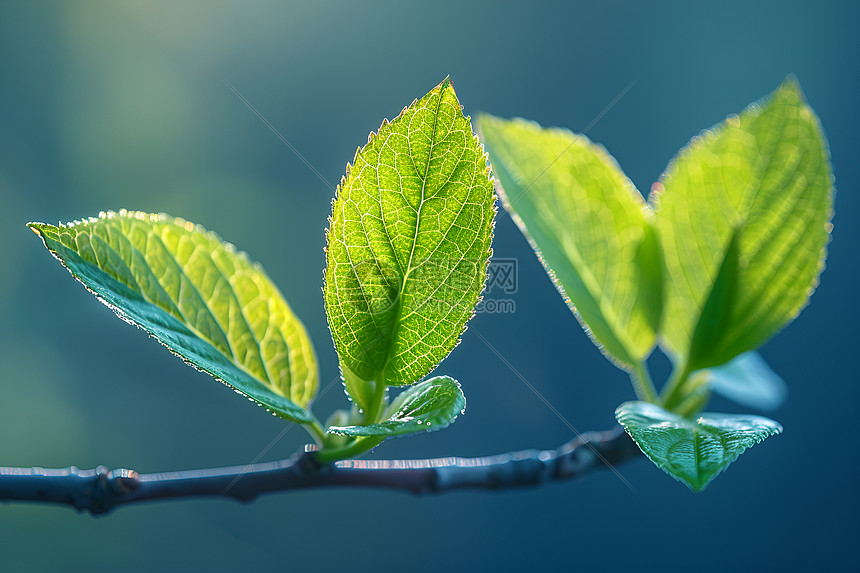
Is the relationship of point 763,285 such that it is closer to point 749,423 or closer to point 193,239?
point 749,423

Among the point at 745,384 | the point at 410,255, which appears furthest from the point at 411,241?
the point at 745,384

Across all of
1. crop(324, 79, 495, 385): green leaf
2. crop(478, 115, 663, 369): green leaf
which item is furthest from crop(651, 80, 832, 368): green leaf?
crop(324, 79, 495, 385): green leaf

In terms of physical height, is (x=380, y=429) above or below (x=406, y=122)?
below

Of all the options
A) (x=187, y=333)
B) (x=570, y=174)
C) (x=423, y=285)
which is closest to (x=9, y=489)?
(x=187, y=333)

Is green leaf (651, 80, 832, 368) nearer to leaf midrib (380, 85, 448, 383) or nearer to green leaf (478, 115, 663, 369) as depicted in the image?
green leaf (478, 115, 663, 369)

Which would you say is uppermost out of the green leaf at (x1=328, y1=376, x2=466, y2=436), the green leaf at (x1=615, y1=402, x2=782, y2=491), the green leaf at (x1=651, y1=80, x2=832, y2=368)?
the green leaf at (x1=651, y1=80, x2=832, y2=368)

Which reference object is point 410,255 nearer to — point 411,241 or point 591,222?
point 411,241
